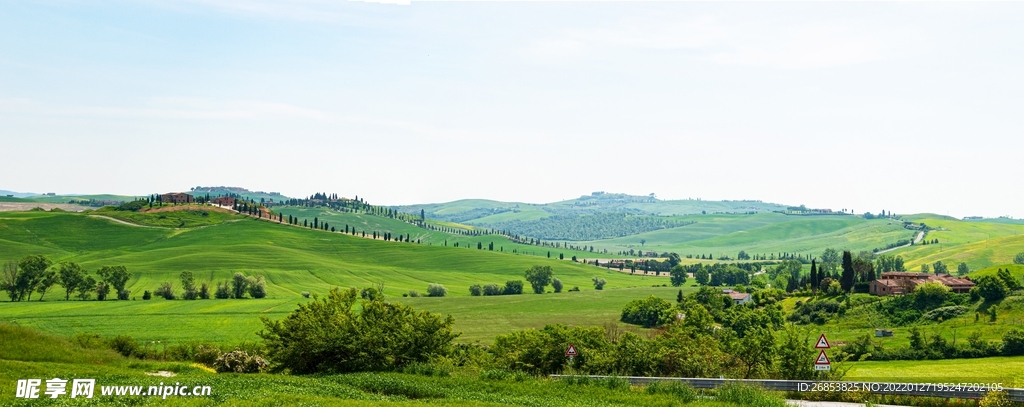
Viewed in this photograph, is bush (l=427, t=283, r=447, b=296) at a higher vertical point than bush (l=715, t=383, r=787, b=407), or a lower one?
lower

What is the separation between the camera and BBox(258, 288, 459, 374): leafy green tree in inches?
1705

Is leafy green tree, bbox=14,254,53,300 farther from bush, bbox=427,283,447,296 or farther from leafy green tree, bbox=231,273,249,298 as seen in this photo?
bush, bbox=427,283,447,296

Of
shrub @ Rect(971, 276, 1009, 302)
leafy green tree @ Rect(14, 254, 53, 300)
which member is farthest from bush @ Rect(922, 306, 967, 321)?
leafy green tree @ Rect(14, 254, 53, 300)

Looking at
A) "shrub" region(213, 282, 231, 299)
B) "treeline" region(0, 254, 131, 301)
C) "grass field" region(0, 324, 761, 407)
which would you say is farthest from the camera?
"shrub" region(213, 282, 231, 299)

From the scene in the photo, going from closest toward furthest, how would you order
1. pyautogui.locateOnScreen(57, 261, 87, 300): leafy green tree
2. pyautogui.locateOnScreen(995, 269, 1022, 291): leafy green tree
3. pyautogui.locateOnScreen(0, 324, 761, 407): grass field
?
pyautogui.locateOnScreen(0, 324, 761, 407): grass field → pyautogui.locateOnScreen(995, 269, 1022, 291): leafy green tree → pyautogui.locateOnScreen(57, 261, 87, 300): leafy green tree

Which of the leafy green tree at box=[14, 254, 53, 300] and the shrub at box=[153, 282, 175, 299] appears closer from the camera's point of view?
the leafy green tree at box=[14, 254, 53, 300]

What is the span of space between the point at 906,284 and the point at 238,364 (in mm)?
122883

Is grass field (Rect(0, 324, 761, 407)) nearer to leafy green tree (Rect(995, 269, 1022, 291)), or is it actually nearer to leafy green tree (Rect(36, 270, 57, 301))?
leafy green tree (Rect(995, 269, 1022, 291))

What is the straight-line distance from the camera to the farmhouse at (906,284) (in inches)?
4963

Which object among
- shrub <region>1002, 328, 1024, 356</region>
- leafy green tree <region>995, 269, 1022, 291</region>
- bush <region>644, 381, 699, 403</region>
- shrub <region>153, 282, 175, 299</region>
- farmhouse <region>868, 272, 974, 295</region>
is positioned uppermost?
leafy green tree <region>995, 269, 1022, 291</region>

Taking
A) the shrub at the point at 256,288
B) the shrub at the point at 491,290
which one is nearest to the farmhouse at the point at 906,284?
the shrub at the point at 491,290

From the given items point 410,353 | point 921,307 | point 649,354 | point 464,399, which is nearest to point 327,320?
point 410,353

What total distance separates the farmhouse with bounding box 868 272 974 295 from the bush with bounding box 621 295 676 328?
123ft

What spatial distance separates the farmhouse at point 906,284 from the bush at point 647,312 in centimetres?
3749
